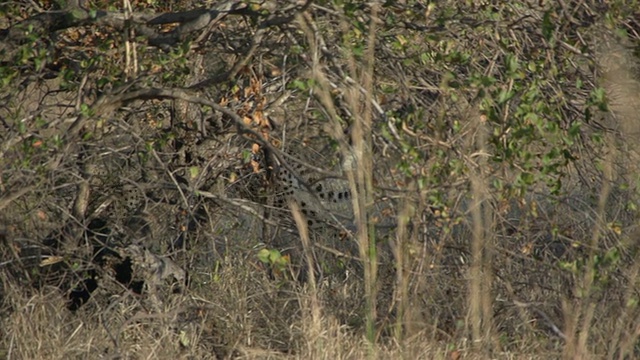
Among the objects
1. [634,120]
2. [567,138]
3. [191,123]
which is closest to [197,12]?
[191,123]

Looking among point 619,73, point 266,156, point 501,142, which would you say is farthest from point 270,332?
point 619,73

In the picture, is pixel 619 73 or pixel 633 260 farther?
pixel 619 73

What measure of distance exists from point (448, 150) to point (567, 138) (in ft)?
1.42

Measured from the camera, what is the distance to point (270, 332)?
440 cm

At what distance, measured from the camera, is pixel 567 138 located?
12.0ft

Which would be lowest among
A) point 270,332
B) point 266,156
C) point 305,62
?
point 270,332

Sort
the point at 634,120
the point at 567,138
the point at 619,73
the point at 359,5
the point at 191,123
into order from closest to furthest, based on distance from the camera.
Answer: the point at 567,138 → the point at 359,5 → the point at 619,73 → the point at 634,120 → the point at 191,123

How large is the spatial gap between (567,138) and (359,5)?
93cm

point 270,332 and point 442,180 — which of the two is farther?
point 270,332

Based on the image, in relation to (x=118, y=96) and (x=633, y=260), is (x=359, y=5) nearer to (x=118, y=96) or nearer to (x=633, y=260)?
(x=118, y=96)

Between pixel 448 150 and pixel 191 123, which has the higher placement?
pixel 448 150

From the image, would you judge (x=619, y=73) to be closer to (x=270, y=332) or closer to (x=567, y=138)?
(x=567, y=138)

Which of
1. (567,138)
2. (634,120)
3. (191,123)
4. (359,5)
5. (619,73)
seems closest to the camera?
(567,138)

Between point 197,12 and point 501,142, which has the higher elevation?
point 197,12
